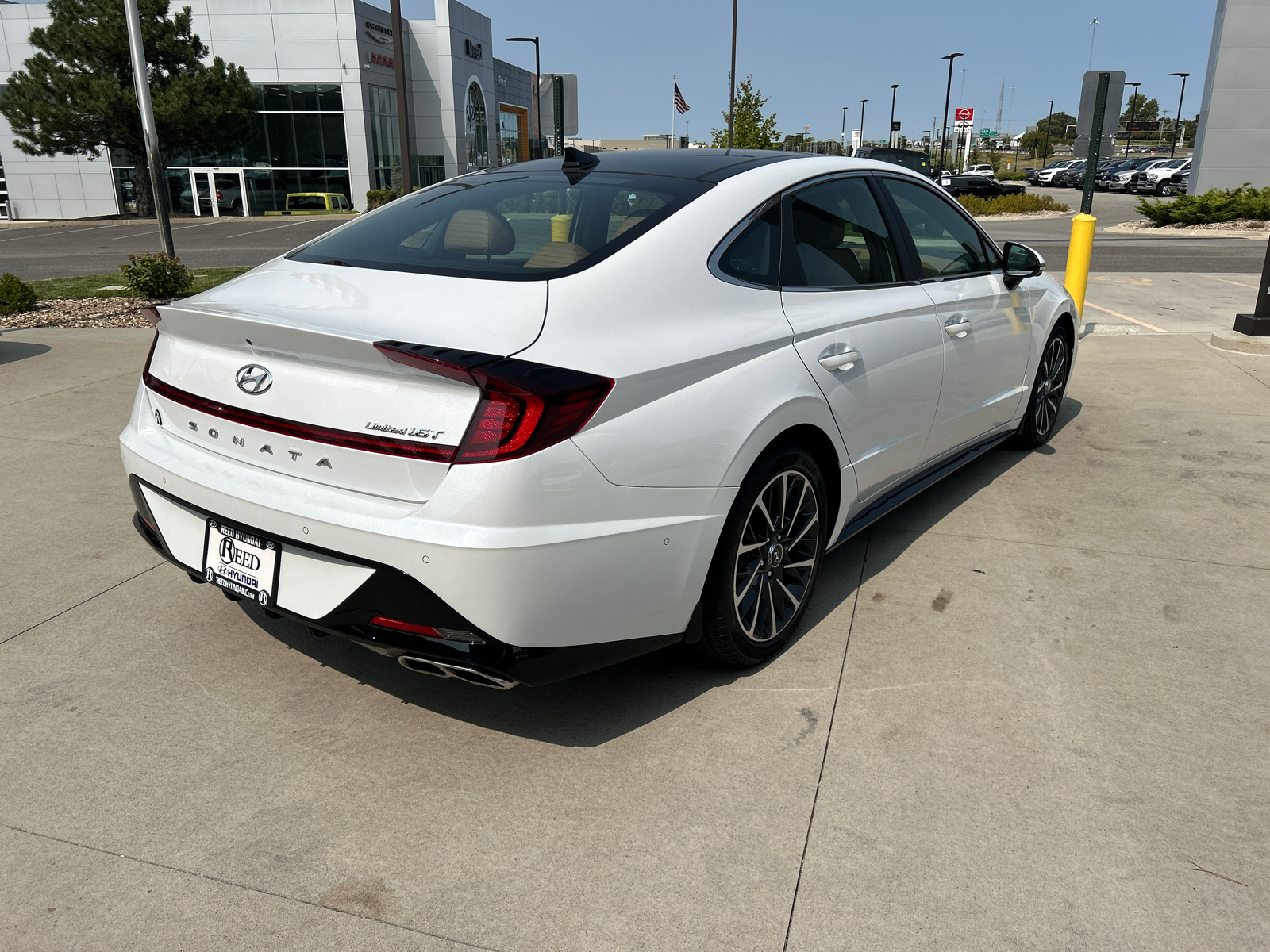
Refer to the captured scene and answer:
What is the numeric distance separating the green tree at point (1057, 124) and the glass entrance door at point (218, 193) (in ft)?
398

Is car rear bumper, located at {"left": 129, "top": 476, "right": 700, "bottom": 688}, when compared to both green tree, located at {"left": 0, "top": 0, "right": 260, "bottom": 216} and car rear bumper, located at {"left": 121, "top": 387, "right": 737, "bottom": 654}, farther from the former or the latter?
green tree, located at {"left": 0, "top": 0, "right": 260, "bottom": 216}

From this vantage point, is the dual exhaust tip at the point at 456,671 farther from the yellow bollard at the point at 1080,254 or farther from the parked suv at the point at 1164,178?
the parked suv at the point at 1164,178

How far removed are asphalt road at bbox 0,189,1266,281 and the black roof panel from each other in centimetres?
1401

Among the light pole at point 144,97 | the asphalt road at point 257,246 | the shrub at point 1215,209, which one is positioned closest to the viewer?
the light pole at point 144,97

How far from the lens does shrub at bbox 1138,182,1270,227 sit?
26.5 metres

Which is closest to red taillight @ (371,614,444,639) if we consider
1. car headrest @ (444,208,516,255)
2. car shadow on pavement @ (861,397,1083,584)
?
car headrest @ (444,208,516,255)

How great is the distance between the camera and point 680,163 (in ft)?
11.8

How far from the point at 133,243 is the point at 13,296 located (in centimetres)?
1781

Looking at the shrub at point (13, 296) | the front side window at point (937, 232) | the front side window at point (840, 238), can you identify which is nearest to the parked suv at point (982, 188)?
the shrub at point (13, 296)

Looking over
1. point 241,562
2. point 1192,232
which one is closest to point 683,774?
point 241,562

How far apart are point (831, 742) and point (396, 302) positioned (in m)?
1.80

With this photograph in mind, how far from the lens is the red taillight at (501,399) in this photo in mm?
2363

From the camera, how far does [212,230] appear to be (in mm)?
32094

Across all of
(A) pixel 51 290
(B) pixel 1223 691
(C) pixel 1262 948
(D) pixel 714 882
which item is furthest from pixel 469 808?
(A) pixel 51 290
